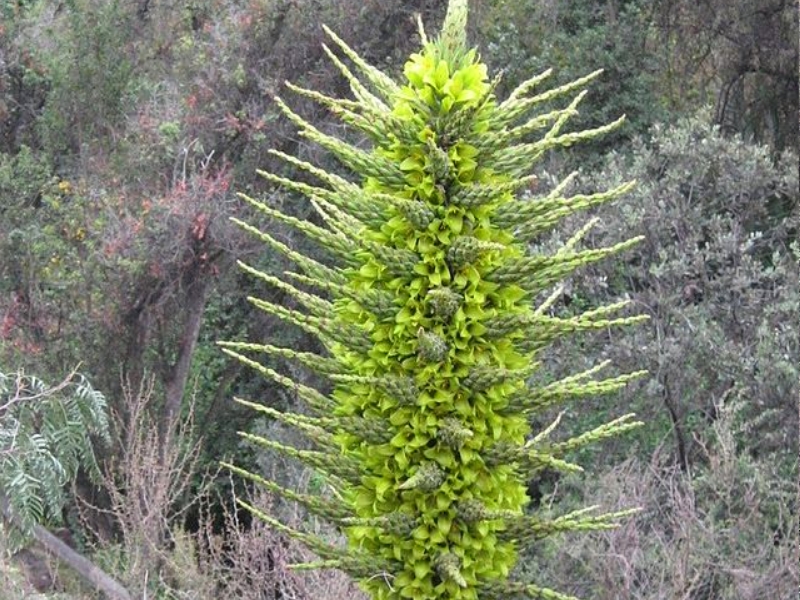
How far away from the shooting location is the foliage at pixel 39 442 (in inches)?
286

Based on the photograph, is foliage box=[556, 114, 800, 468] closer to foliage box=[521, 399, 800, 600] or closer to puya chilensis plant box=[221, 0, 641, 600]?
foliage box=[521, 399, 800, 600]

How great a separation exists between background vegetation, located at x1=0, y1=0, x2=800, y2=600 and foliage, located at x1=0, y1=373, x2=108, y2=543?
390mm

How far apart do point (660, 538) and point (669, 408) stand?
5.46 feet

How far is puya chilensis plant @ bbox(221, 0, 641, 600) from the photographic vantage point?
3934mm

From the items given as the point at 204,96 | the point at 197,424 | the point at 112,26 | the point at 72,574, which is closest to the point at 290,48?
the point at 204,96

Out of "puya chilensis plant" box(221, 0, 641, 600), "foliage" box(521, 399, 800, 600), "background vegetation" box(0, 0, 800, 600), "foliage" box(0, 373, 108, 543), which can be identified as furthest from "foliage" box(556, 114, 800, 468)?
"puya chilensis plant" box(221, 0, 641, 600)

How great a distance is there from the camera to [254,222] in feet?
37.9

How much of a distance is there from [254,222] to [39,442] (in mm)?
4448

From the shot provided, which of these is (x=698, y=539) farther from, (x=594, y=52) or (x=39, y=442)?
(x=594, y=52)

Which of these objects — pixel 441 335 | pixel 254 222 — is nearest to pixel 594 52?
pixel 254 222

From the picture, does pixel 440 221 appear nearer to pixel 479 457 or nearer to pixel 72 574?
pixel 479 457

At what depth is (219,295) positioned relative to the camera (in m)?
12.3

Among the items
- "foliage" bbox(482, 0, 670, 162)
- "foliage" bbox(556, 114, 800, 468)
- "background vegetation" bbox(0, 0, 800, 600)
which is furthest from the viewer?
"foliage" bbox(482, 0, 670, 162)

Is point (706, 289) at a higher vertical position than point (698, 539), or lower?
higher
